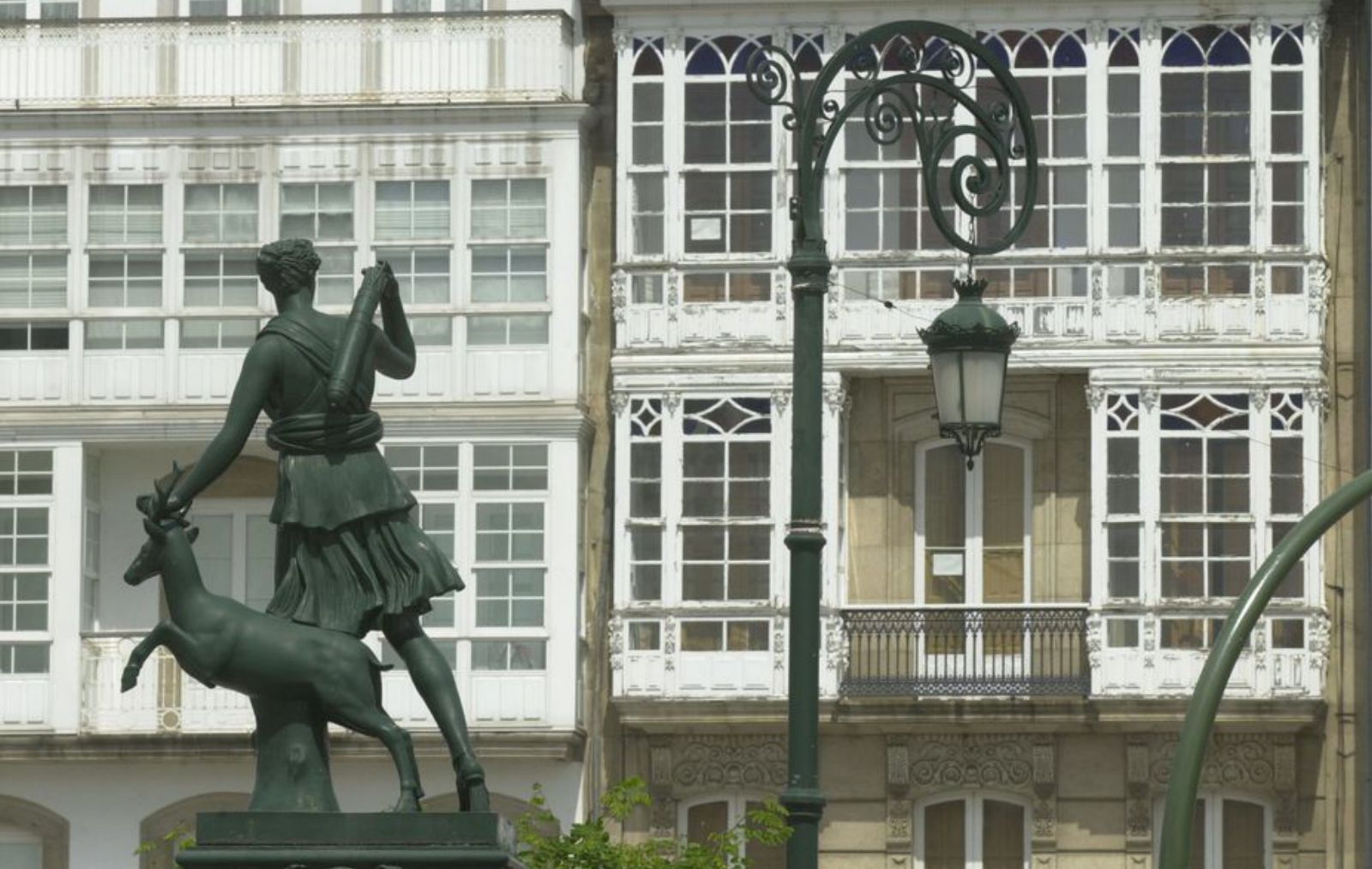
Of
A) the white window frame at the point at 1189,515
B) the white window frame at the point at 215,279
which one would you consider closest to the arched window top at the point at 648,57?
the white window frame at the point at 215,279

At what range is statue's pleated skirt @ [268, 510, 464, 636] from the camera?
1528cm

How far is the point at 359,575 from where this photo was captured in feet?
50.3

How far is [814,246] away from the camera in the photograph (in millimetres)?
18703

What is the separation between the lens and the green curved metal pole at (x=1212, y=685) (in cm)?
1859

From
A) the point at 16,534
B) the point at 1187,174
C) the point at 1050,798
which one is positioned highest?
the point at 1187,174

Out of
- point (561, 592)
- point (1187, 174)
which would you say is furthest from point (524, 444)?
point (1187, 174)

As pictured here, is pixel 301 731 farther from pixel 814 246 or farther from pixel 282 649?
pixel 814 246

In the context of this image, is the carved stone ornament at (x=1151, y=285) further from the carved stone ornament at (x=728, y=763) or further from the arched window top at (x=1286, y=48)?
the carved stone ornament at (x=728, y=763)

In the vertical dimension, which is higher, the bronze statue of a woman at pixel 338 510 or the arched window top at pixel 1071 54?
the arched window top at pixel 1071 54

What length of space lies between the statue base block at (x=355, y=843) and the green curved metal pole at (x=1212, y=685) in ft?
15.3

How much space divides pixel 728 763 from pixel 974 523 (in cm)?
354

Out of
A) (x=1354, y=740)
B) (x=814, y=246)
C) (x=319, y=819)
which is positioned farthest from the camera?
(x=1354, y=740)

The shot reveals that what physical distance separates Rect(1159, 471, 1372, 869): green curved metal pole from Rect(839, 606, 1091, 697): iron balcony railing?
70.1 feet

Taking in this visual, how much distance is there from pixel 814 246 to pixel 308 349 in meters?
3.86
